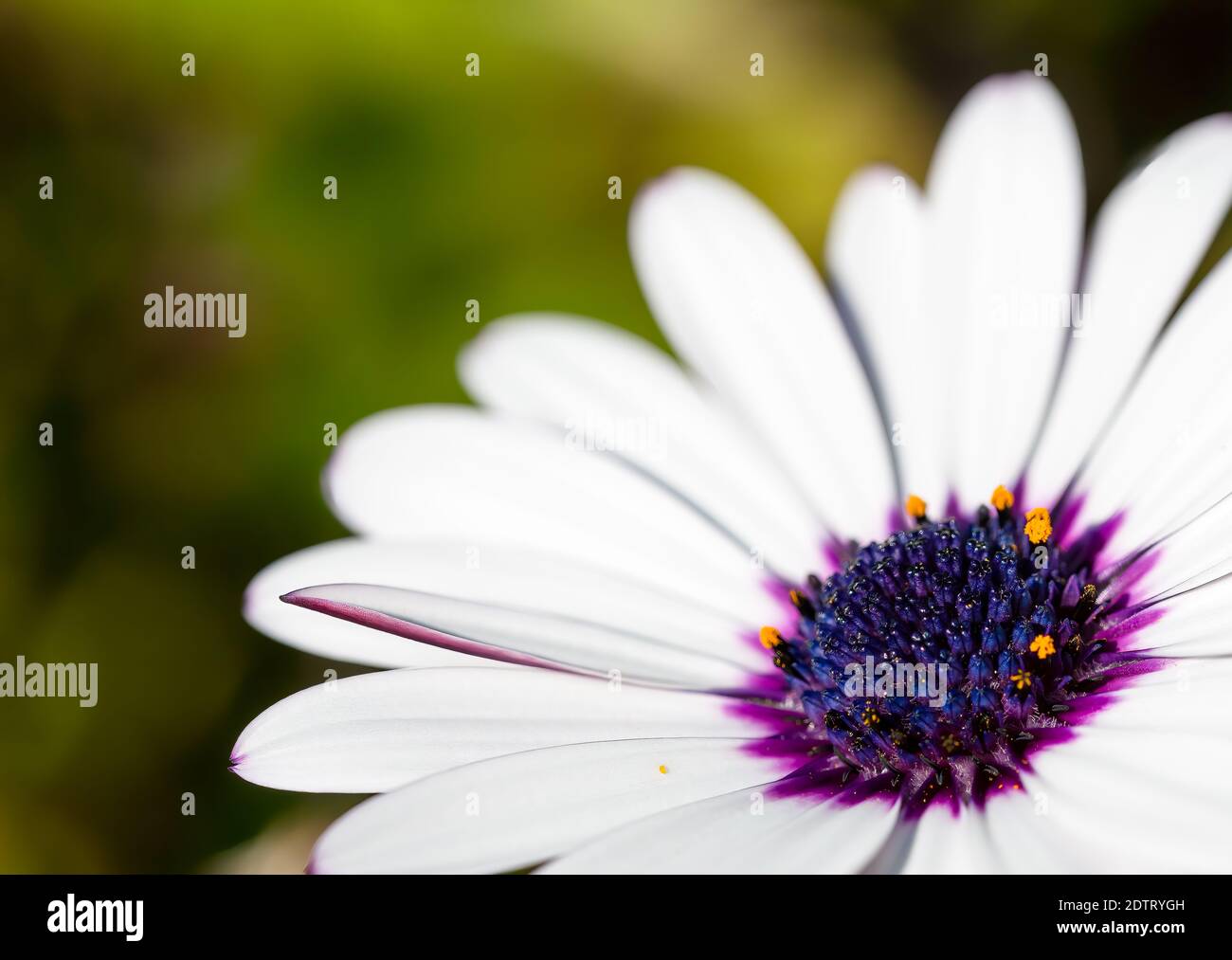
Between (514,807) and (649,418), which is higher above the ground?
(649,418)

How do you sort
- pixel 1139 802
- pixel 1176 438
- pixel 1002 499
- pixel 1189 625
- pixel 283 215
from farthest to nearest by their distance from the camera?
pixel 283 215 → pixel 1002 499 → pixel 1176 438 → pixel 1189 625 → pixel 1139 802

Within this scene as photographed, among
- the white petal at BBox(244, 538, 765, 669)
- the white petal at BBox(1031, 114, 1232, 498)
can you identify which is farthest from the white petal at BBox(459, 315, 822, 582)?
the white petal at BBox(1031, 114, 1232, 498)

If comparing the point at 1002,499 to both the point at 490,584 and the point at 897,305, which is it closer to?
the point at 897,305

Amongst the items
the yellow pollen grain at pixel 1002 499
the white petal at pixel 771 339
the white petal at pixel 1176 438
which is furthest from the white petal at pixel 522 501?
the white petal at pixel 1176 438

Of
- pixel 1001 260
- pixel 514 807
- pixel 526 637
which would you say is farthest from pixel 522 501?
pixel 1001 260

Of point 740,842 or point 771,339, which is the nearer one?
point 740,842

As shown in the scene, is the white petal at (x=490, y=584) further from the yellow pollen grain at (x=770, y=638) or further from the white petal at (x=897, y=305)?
the white petal at (x=897, y=305)

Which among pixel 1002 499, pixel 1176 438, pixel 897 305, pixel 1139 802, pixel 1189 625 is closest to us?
A: pixel 1139 802
